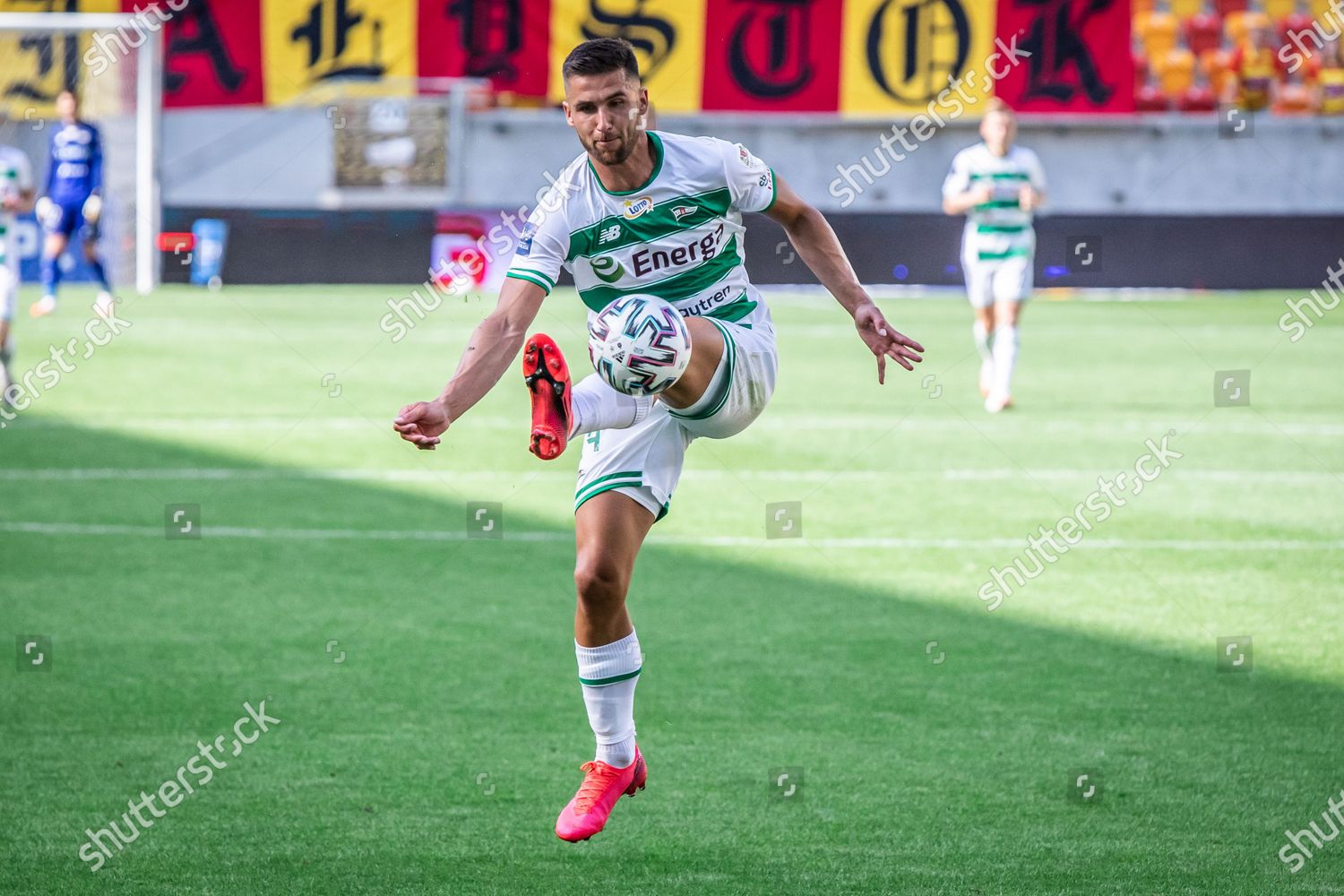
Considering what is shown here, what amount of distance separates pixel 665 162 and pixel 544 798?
203 cm

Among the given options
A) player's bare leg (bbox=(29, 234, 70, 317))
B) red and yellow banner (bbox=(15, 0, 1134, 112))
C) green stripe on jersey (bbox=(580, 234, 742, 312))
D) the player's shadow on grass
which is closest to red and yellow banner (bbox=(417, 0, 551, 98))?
red and yellow banner (bbox=(15, 0, 1134, 112))

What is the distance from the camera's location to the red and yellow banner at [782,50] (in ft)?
74.1

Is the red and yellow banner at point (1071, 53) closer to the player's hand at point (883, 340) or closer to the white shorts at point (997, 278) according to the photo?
the white shorts at point (997, 278)

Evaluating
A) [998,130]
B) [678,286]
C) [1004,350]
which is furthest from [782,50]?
[678,286]

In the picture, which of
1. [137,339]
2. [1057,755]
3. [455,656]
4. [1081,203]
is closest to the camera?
[1057,755]

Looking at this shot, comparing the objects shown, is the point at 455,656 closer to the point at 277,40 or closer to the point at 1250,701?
the point at 1250,701

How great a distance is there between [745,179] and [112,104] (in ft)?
65.0

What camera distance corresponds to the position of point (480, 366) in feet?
13.8

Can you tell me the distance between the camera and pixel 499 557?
8.46 metres

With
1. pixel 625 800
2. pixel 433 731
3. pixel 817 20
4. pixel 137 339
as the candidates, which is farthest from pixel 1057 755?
pixel 817 20

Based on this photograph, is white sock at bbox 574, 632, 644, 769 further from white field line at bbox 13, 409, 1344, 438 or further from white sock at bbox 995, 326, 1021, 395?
white sock at bbox 995, 326, 1021, 395

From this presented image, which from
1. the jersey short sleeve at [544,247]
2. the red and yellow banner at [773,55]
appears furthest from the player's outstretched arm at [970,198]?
the red and yellow banner at [773,55]

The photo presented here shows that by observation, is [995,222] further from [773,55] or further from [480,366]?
[773,55]

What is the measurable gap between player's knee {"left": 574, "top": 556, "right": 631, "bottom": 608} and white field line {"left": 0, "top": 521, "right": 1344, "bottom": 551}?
13.3ft
